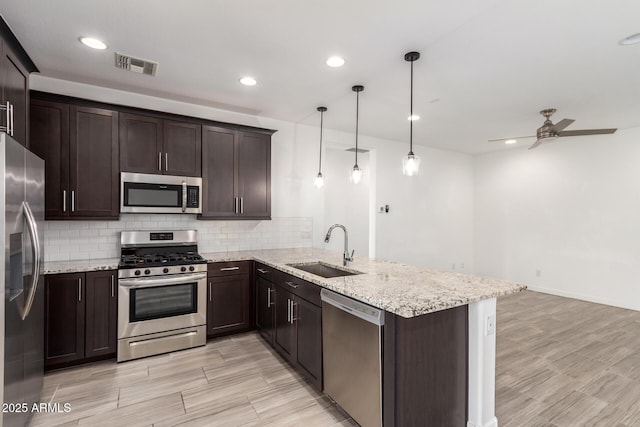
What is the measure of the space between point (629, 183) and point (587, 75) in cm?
298

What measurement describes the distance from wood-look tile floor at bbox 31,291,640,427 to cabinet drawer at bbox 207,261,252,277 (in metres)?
0.76

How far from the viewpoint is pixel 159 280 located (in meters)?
3.04

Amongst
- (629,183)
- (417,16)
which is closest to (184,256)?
(417,16)

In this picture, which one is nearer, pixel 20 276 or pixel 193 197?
pixel 20 276

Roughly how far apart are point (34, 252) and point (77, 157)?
138 centimetres

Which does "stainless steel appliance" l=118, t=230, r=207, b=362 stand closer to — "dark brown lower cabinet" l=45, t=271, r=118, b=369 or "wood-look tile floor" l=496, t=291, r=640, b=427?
"dark brown lower cabinet" l=45, t=271, r=118, b=369

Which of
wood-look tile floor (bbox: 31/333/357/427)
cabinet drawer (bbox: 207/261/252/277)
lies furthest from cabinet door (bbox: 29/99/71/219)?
wood-look tile floor (bbox: 31/333/357/427)

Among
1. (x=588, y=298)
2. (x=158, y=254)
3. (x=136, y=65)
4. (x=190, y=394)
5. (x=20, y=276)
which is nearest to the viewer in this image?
(x=20, y=276)

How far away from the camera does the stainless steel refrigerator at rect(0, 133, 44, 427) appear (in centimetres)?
161

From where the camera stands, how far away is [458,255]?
22.1ft

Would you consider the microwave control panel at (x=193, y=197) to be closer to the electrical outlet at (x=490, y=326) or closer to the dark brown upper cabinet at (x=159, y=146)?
the dark brown upper cabinet at (x=159, y=146)

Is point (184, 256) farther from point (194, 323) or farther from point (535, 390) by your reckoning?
point (535, 390)

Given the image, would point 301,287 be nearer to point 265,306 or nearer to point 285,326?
point 285,326

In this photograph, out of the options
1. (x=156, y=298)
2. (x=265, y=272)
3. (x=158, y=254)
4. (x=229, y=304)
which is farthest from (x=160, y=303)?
(x=265, y=272)
